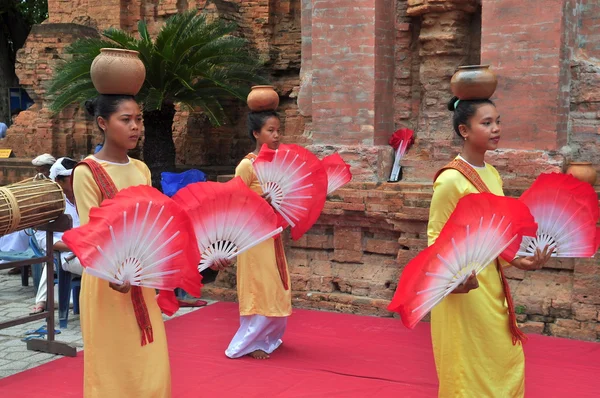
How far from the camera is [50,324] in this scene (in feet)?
18.9

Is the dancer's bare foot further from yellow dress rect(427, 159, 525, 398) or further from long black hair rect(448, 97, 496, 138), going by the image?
long black hair rect(448, 97, 496, 138)

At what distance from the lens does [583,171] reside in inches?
244

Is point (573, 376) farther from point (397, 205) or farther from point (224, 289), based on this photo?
point (224, 289)

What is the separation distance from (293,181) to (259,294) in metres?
0.87

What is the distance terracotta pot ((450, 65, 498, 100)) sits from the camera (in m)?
3.87

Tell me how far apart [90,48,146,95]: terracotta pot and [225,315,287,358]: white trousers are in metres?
2.35

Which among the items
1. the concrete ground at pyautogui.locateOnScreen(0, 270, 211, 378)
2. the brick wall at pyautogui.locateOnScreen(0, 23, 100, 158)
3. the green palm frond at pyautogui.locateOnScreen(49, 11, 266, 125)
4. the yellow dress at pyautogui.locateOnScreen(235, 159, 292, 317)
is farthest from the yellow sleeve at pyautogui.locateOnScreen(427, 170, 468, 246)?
the brick wall at pyautogui.locateOnScreen(0, 23, 100, 158)

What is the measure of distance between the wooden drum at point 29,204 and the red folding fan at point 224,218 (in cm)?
143

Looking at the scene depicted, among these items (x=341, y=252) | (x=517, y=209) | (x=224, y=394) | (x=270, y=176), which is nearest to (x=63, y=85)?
(x=341, y=252)

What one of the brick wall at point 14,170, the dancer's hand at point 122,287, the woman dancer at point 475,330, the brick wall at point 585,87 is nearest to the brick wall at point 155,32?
the brick wall at point 14,170

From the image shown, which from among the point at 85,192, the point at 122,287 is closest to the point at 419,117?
the point at 85,192

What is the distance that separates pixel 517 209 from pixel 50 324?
3939 mm

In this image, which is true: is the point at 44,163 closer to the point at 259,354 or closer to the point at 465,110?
the point at 259,354

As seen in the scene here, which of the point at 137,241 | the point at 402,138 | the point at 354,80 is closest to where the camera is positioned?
the point at 137,241
